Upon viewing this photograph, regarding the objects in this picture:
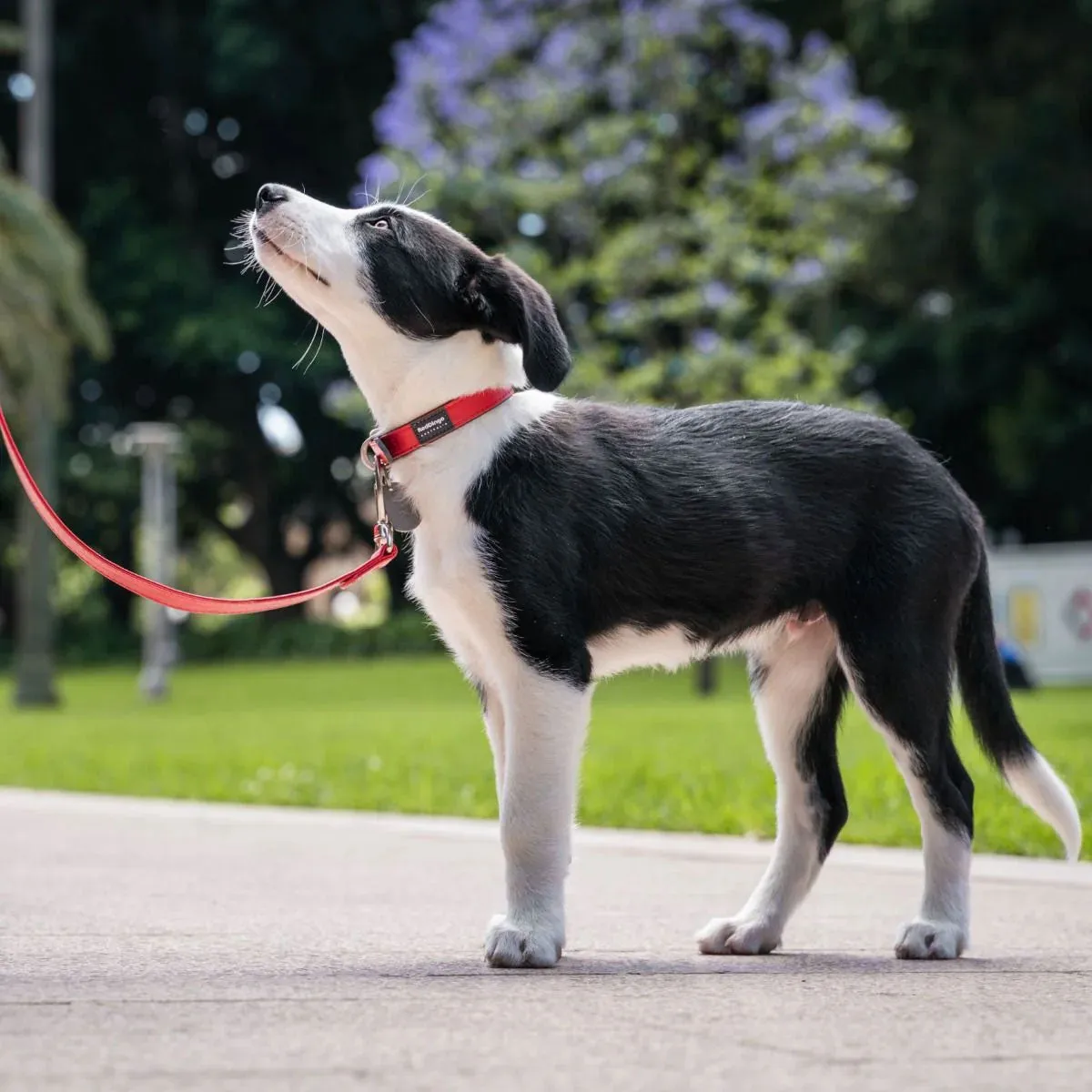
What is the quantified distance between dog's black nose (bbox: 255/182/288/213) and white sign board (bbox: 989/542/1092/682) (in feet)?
81.1

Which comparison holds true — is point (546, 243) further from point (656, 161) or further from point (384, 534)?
point (384, 534)

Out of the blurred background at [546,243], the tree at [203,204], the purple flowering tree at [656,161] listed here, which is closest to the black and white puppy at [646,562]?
the blurred background at [546,243]

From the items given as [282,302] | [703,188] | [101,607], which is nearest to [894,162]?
[703,188]

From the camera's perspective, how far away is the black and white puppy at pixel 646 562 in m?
5.45

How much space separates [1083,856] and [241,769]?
692 cm

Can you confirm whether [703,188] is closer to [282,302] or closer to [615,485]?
[282,302]

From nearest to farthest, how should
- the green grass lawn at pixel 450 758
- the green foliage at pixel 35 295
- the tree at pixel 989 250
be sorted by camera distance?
the green grass lawn at pixel 450 758
the green foliage at pixel 35 295
the tree at pixel 989 250

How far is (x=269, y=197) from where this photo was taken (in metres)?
5.61

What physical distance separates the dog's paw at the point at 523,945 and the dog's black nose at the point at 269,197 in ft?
6.64

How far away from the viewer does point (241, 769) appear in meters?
14.0

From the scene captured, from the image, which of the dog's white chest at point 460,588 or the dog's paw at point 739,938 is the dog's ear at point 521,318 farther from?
the dog's paw at point 739,938

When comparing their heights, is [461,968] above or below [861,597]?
below

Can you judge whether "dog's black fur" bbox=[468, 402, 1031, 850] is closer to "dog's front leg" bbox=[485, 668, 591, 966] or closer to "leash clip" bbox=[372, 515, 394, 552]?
"dog's front leg" bbox=[485, 668, 591, 966]

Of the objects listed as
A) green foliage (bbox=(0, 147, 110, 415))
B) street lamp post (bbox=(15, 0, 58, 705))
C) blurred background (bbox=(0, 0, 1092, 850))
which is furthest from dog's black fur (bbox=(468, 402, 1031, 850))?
street lamp post (bbox=(15, 0, 58, 705))
